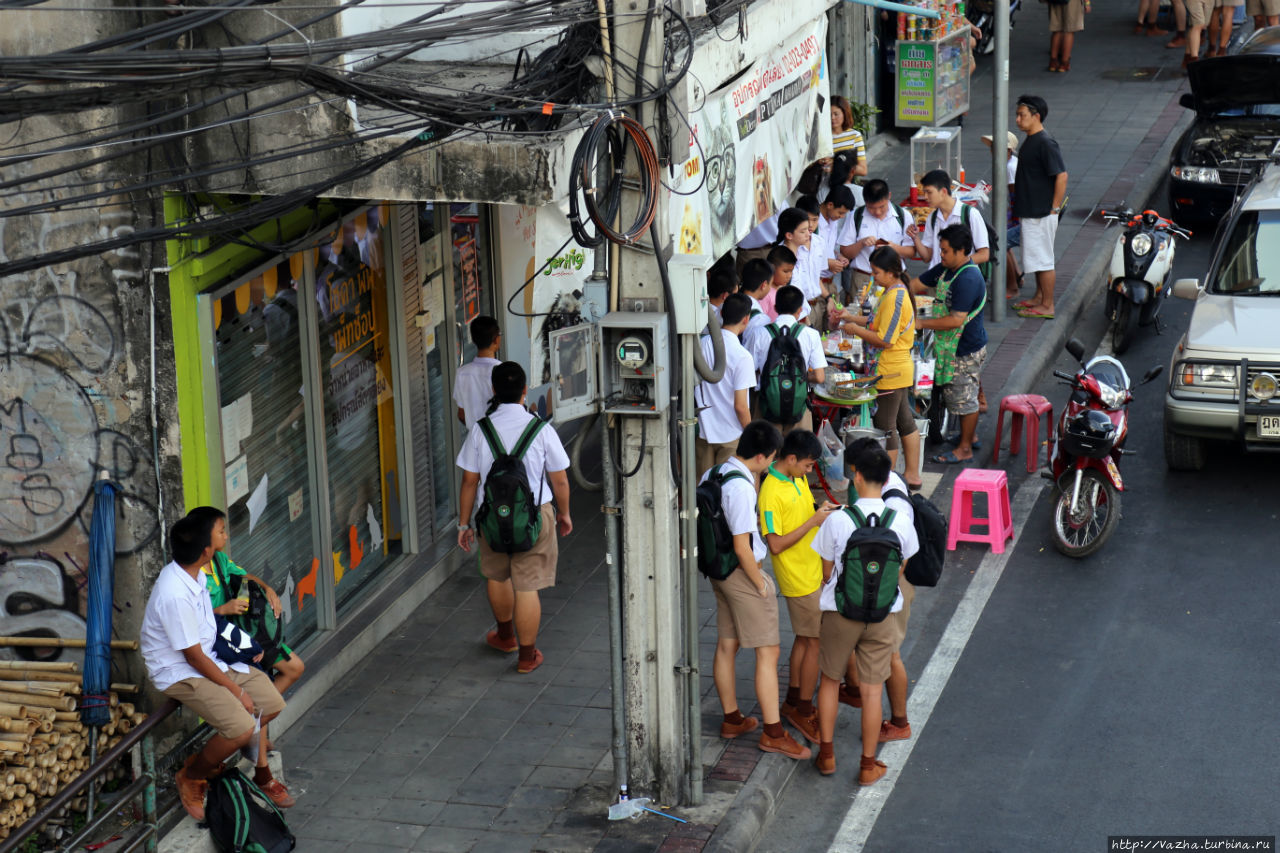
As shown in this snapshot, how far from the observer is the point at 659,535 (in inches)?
313

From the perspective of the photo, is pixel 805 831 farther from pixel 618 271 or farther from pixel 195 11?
pixel 195 11

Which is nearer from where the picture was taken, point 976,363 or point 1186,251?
point 976,363

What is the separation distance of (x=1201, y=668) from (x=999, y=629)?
47.8 inches

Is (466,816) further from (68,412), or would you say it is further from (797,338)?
(797,338)

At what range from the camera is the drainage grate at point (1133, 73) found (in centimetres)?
2466

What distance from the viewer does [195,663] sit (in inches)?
303

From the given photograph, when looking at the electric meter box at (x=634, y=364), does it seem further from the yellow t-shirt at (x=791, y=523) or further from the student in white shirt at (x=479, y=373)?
the student in white shirt at (x=479, y=373)

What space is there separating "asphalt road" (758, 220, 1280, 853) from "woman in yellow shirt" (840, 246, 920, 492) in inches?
42.9

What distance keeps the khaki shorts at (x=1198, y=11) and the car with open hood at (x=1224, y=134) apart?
5872 mm

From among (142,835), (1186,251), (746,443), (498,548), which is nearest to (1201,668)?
(746,443)

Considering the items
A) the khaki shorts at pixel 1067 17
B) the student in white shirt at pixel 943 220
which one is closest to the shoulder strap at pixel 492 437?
the student in white shirt at pixel 943 220

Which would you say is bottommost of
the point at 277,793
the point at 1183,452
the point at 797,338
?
the point at 277,793

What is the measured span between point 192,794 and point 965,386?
6.77 meters

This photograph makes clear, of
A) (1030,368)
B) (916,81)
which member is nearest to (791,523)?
(1030,368)
